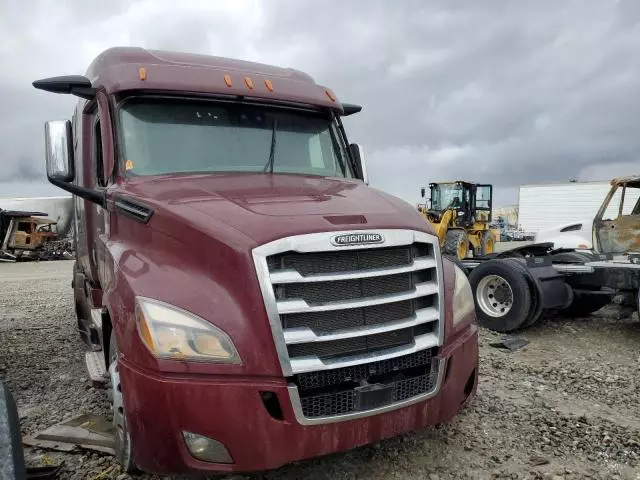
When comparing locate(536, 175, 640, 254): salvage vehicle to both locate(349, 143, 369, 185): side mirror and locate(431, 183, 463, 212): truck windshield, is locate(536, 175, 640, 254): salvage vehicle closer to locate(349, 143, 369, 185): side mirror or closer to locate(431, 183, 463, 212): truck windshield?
locate(349, 143, 369, 185): side mirror

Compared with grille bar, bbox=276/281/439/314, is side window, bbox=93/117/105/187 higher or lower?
higher

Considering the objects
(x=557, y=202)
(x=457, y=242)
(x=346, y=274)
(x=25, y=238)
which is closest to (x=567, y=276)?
(x=346, y=274)

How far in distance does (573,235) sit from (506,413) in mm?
6821

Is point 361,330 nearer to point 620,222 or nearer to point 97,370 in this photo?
point 97,370

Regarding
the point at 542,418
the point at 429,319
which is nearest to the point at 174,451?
the point at 429,319

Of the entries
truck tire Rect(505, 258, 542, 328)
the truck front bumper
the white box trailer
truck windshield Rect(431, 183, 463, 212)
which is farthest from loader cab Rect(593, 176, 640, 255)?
the white box trailer

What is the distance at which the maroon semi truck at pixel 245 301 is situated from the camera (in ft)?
8.50

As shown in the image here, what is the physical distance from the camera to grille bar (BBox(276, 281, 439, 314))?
8.79ft

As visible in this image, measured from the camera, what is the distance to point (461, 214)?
→ 19672 mm

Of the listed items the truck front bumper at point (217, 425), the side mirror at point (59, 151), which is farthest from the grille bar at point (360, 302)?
the side mirror at point (59, 151)

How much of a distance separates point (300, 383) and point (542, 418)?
2484 mm

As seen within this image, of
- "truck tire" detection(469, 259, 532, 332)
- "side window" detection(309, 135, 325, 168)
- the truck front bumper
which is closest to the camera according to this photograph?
the truck front bumper

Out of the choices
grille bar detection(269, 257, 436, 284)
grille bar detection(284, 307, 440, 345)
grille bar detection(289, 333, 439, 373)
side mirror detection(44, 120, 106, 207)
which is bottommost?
grille bar detection(289, 333, 439, 373)

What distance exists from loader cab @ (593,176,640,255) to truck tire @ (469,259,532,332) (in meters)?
2.36
